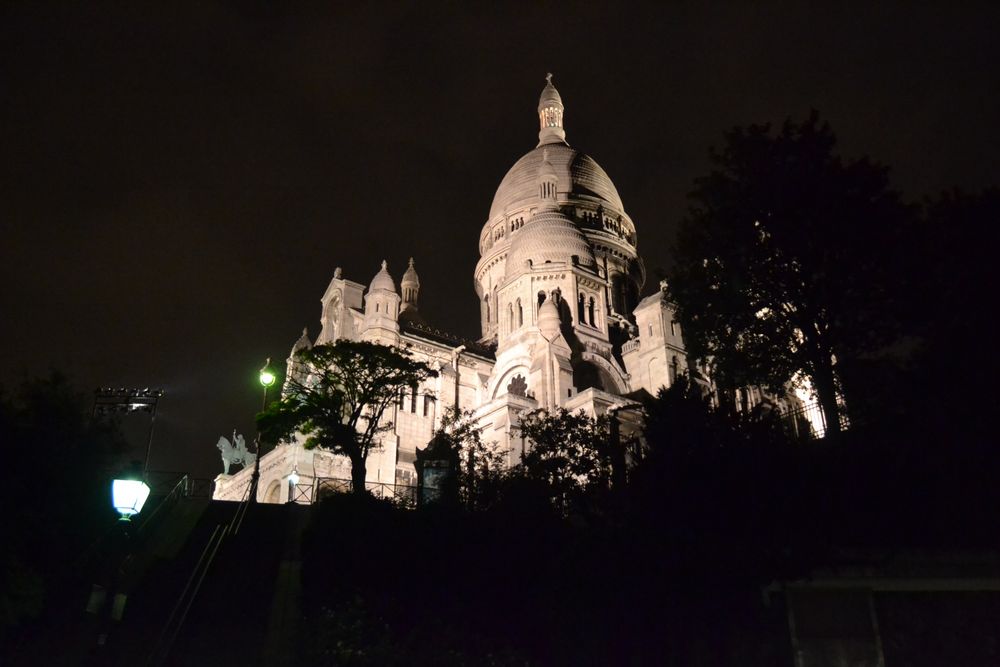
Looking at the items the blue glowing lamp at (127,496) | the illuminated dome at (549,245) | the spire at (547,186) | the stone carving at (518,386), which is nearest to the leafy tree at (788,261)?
the blue glowing lamp at (127,496)

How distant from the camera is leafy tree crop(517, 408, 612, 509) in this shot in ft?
69.5

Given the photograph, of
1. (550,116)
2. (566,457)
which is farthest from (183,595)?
(550,116)

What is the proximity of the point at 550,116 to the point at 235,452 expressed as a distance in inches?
1840

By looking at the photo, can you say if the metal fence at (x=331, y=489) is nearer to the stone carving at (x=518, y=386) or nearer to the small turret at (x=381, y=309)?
the stone carving at (x=518, y=386)

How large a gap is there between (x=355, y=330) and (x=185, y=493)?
2307cm

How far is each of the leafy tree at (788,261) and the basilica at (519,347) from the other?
1249 cm

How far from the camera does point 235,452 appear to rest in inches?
2199

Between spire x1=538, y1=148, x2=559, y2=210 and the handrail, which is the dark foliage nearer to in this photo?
the handrail

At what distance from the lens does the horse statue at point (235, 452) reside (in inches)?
2181

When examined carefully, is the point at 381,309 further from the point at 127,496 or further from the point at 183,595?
the point at 127,496

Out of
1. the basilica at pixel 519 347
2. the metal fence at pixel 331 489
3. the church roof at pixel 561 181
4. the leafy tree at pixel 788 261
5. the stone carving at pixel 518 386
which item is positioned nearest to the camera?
the leafy tree at pixel 788 261

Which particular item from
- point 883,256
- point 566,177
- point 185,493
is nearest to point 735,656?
point 883,256

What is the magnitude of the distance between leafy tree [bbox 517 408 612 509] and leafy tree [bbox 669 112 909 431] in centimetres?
423

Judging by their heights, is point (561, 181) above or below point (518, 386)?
above
